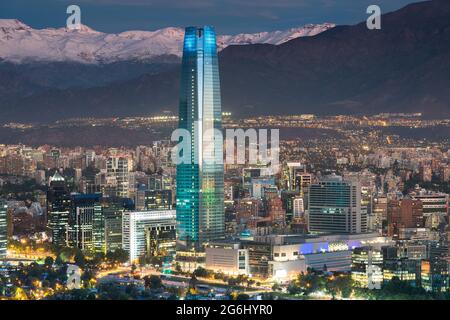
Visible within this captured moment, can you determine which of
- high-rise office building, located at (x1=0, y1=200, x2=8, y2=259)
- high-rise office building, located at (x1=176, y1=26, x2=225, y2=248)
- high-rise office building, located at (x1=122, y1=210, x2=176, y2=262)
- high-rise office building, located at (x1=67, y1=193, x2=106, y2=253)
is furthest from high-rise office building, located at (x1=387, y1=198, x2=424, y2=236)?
high-rise office building, located at (x1=0, y1=200, x2=8, y2=259)

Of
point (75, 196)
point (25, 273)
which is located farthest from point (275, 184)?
point (25, 273)

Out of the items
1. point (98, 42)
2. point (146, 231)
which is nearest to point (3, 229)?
point (146, 231)

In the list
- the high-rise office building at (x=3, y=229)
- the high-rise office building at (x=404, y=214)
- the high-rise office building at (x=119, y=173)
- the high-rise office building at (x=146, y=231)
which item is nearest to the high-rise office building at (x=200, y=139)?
the high-rise office building at (x=146, y=231)

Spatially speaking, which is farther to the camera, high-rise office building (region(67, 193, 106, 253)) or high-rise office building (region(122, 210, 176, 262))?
high-rise office building (region(67, 193, 106, 253))

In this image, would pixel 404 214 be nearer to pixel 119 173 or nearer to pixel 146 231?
pixel 146 231

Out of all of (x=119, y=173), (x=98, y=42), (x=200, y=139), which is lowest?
(x=119, y=173)

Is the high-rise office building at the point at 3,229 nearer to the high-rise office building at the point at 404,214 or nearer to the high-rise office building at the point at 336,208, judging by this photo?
the high-rise office building at the point at 336,208
